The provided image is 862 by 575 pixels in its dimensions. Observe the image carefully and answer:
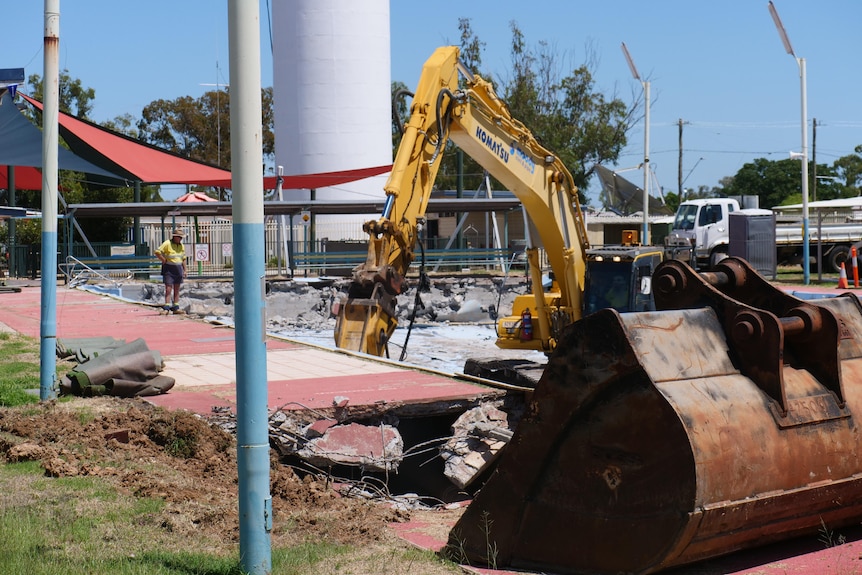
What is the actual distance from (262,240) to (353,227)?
37948mm

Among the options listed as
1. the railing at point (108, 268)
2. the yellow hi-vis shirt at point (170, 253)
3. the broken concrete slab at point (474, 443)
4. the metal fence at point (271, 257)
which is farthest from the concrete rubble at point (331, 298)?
the broken concrete slab at point (474, 443)

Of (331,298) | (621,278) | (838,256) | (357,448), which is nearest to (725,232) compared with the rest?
(838,256)

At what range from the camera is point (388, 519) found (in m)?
7.02

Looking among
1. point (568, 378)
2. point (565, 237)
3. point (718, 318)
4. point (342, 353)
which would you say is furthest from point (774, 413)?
point (565, 237)

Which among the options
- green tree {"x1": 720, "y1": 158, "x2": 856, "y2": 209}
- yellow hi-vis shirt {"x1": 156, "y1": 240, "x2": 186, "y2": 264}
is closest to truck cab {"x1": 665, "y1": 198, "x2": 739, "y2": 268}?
yellow hi-vis shirt {"x1": 156, "y1": 240, "x2": 186, "y2": 264}

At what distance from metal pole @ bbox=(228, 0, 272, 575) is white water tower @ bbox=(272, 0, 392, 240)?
38.3 metres

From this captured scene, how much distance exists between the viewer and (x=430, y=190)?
15.0m

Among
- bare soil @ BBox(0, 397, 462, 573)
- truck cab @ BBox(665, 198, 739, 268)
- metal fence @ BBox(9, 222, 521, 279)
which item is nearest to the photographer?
bare soil @ BBox(0, 397, 462, 573)

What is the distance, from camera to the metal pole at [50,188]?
363 inches

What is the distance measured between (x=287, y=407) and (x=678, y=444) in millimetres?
5529

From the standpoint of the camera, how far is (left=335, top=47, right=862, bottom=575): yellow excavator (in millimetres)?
4668

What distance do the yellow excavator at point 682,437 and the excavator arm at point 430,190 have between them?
349 inches

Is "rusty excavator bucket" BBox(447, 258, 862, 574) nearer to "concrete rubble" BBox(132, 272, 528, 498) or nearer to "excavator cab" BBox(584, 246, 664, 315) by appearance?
"concrete rubble" BBox(132, 272, 528, 498)

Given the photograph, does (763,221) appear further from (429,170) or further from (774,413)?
(774,413)
